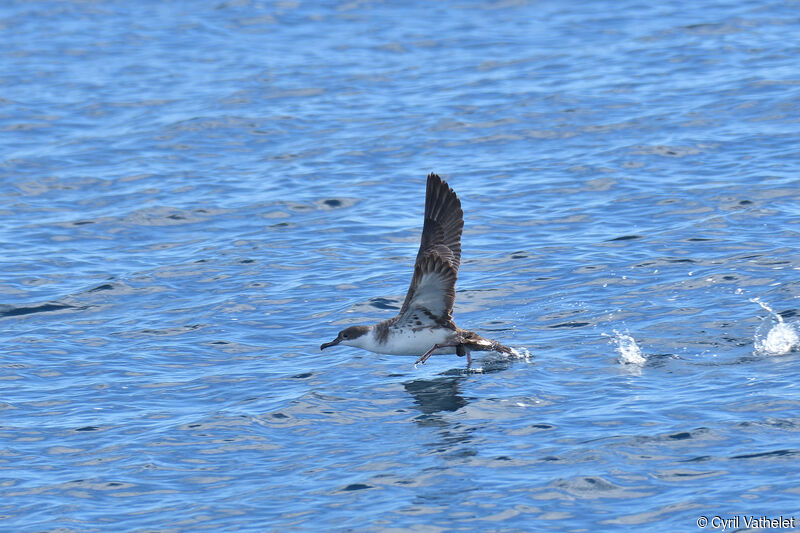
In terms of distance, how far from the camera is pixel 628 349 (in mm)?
12594

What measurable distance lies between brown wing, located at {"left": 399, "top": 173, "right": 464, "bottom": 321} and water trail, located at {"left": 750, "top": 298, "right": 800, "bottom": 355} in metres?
3.44

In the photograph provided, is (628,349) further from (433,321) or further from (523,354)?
(433,321)

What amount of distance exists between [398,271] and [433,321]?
3.59m

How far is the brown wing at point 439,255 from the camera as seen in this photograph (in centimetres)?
1188

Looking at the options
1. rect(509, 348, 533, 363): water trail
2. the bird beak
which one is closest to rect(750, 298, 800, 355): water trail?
rect(509, 348, 533, 363): water trail

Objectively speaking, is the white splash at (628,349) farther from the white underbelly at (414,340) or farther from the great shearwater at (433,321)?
the white underbelly at (414,340)

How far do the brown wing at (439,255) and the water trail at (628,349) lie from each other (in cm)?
199

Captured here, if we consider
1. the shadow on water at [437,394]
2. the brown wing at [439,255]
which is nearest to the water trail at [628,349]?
the shadow on water at [437,394]

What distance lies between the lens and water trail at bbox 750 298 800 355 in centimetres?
1209

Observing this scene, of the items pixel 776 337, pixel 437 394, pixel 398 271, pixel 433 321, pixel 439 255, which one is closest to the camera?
pixel 439 255

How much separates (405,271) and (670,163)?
5.92 metres

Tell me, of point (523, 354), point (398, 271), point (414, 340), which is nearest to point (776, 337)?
point (523, 354)

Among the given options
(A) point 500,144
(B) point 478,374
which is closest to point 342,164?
(A) point 500,144

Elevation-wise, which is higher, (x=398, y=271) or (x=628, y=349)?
(x=398, y=271)
